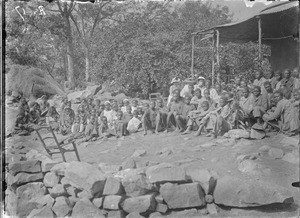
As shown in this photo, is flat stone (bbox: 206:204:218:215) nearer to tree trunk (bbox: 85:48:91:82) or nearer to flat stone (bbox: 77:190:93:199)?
flat stone (bbox: 77:190:93:199)

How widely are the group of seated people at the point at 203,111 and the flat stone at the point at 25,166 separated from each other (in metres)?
0.61

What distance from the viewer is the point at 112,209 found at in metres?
4.56

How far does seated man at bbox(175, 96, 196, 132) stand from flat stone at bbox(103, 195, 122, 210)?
1.14 m

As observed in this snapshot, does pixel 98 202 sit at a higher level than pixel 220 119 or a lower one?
lower

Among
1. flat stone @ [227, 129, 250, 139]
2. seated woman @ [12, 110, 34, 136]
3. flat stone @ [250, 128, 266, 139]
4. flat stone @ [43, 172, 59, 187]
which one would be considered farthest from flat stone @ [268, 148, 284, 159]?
seated woman @ [12, 110, 34, 136]

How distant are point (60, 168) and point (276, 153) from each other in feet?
8.87

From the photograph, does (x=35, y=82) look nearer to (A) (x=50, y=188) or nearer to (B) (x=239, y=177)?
(A) (x=50, y=188)

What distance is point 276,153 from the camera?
4.58 metres

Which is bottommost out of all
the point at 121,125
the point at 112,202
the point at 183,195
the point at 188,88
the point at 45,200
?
the point at 45,200

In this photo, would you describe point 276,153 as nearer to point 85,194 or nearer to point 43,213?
point 85,194

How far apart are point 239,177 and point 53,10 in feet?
10.5

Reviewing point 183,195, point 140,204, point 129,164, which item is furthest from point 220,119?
point 140,204

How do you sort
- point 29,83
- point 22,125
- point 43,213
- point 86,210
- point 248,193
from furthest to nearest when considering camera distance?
1. point 29,83
2. point 22,125
3. point 43,213
4. point 86,210
5. point 248,193

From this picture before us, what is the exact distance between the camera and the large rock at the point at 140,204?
4445 mm
